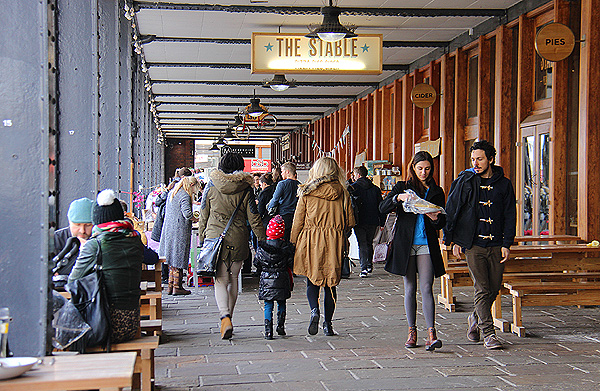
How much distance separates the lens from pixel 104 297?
3863 mm

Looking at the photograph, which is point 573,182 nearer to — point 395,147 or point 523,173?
point 523,173

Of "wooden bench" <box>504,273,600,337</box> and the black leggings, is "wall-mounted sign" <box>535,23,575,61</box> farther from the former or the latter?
the black leggings

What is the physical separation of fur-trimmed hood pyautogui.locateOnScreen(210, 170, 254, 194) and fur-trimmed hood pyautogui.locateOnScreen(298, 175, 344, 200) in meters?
0.52

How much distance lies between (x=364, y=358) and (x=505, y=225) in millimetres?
1556

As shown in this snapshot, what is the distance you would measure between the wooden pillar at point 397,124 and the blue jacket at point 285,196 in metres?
7.54

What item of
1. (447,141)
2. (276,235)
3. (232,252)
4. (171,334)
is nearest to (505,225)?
(276,235)

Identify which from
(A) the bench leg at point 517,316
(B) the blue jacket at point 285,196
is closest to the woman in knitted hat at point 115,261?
(A) the bench leg at point 517,316

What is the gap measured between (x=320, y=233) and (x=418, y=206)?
3.42 feet

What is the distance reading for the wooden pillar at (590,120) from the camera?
838 cm

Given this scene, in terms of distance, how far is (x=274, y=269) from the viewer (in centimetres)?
607

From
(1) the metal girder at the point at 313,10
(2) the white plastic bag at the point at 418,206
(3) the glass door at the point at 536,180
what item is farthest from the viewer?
(1) the metal girder at the point at 313,10

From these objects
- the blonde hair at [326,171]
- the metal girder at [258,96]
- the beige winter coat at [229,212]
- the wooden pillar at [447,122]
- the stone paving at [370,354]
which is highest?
the metal girder at [258,96]

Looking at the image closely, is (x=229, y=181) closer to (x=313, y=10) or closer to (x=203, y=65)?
(x=313, y=10)

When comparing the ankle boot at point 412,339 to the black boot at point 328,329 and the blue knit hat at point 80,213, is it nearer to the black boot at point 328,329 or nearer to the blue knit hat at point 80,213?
the black boot at point 328,329
